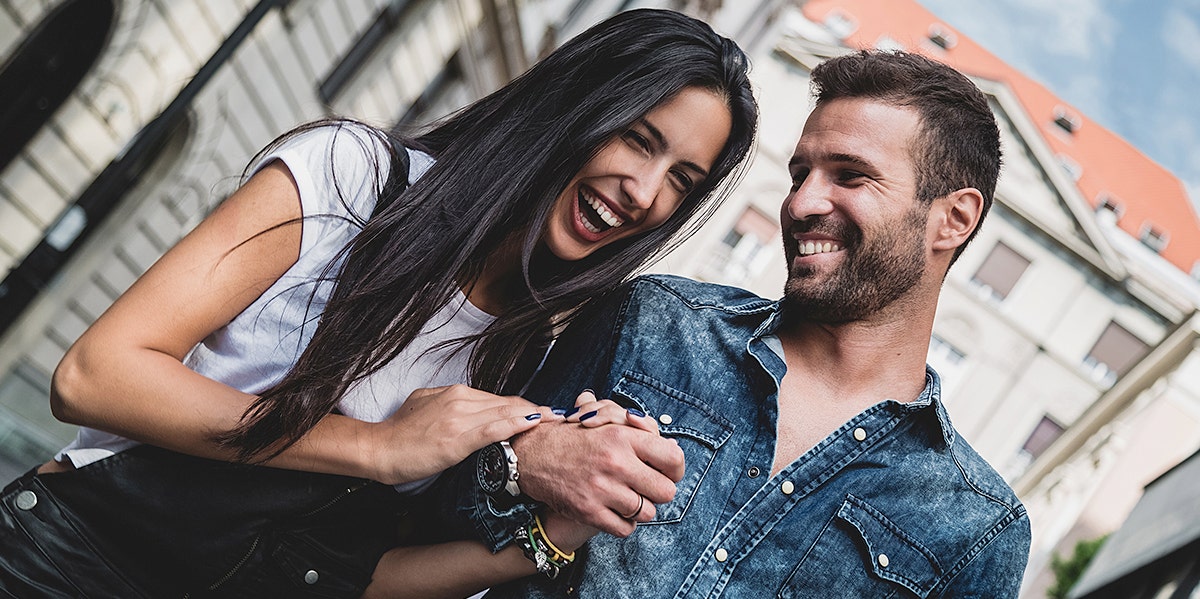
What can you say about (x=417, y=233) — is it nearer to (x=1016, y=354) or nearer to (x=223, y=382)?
(x=223, y=382)

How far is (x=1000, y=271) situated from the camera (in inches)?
1188

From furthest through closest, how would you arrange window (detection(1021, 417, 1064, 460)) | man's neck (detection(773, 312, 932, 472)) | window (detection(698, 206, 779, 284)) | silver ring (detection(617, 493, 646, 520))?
window (detection(1021, 417, 1064, 460)), window (detection(698, 206, 779, 284)), man's neck (detection(773, 312, 932, 472)), silver ring (detection(617, 493, 646, 520))

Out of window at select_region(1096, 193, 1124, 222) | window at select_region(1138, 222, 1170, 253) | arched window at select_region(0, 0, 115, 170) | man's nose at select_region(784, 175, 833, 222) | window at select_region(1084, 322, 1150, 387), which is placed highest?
man's nose at select_region(784, 175, 833, 222)

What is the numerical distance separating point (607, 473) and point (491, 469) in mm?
302

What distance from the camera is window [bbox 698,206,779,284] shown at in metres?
29.0

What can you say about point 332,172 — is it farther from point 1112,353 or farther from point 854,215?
point 1112,353

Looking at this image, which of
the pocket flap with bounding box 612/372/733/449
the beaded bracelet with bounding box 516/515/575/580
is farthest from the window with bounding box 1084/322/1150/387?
the beaded bracelet with bounding box 516/515/575/580

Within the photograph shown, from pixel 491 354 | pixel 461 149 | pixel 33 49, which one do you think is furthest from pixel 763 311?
pixel 33 49

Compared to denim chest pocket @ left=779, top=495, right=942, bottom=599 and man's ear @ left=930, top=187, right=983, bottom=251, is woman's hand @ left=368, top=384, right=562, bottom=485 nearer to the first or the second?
denim chest pocket @ left=779, top=495, right=942, bottom=599

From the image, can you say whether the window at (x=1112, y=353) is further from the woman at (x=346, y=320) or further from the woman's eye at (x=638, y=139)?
the woman at (x=346, y=320)

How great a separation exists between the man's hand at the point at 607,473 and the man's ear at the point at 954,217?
1.37m

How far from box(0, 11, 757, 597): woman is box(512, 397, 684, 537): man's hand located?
0.41 ft

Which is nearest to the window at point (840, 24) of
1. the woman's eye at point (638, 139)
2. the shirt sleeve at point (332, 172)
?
the woman's eye at point (638, 139)


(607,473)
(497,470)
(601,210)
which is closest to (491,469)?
(497,470)
